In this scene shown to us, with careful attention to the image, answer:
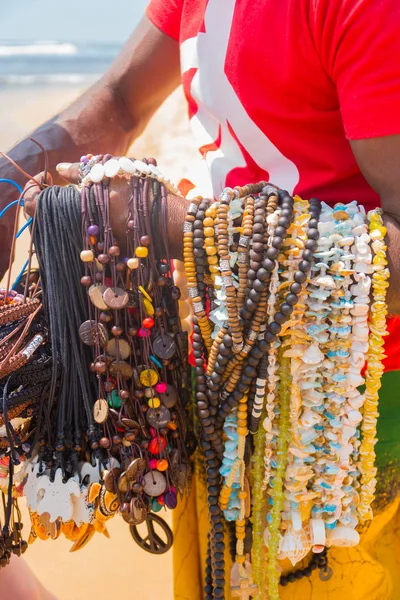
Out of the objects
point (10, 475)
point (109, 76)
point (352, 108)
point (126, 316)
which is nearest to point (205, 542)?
point (10, 475)

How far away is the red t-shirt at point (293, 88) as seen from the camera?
0.98 m

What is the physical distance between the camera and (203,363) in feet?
3.82

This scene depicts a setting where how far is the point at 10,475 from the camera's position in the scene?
123 cm

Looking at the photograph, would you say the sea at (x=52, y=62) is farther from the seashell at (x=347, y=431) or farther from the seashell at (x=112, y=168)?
the seashell at (x=347, y=431)

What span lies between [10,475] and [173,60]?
1130 mm

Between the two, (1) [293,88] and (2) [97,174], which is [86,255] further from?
(1) [293,88]

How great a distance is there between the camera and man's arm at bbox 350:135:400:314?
3.36 feet

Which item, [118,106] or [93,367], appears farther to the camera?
[118,106]

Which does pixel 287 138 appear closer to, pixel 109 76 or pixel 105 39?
pixel 109 76

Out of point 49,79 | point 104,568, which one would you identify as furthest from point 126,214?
point 49,79

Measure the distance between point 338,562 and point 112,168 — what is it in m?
1.04

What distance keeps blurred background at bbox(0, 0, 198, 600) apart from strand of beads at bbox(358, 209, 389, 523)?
588 millimetres

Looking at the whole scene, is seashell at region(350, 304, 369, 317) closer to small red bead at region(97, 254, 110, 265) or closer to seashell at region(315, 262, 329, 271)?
seashell at region(315, 262, 329, 271)

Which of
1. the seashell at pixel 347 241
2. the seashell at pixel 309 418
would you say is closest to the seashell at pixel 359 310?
the seashell at pixel 347 241
